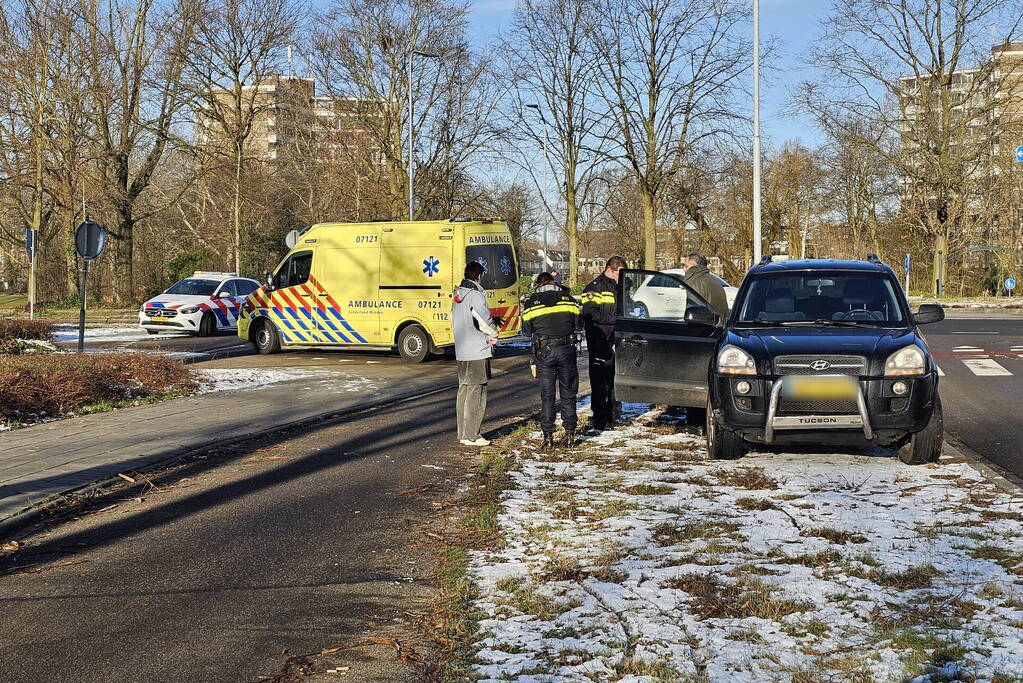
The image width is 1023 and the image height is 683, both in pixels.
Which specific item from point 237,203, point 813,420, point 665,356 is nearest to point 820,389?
point 813,420

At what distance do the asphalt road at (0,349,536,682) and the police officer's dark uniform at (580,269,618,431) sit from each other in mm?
2167

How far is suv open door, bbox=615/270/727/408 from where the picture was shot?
1046 centimetres

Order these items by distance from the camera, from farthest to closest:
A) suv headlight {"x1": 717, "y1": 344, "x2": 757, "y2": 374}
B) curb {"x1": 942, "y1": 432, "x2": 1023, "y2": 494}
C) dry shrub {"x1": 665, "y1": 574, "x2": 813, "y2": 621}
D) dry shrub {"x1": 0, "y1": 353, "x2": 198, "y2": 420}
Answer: dry shrub {"x1": 0, "y1": 353, "x2": 198, "y2": 420}
suv headlight {"x1": 717, "y1": 344, "x2": 757, "y2": 374}
curb {"x1": 942, "y1": 432, "x2": 1023, "y2": 494}
dry shrub {"x1": 665, "y1": 574, "x2": 813, "y2": 621}

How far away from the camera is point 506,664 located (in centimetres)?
455

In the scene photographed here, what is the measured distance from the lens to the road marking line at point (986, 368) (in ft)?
56.1

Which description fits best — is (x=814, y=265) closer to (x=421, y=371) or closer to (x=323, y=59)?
(x=421, y=371)

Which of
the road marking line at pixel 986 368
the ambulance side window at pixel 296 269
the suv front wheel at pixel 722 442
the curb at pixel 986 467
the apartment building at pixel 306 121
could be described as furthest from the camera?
the apartment building at pixel 306 121

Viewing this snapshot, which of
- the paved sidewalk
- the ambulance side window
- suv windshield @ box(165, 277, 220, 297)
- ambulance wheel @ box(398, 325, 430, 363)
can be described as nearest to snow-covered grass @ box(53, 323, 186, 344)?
suv windshield @ box(165, 277, 220, 297)

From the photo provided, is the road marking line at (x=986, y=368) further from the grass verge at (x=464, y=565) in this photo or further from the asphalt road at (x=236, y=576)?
A: the asphalt road at (x=236, y=576)

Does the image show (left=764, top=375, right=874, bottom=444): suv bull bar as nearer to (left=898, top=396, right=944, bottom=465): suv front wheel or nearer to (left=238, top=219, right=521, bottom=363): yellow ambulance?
(left=898, top=396, right=944, bottom=465): suv front wheel

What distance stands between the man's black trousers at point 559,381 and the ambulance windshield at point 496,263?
952 centimetres

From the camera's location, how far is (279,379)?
1705cm

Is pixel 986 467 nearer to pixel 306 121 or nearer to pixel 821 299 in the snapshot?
pixel 821 299

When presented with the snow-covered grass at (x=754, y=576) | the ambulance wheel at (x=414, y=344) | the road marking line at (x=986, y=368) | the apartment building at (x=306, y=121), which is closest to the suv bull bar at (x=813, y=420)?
the snow-covered grass at (x=754, y=576)
